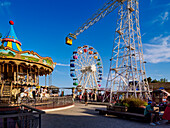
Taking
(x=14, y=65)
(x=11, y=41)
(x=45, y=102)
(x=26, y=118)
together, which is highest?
(x=11, y=41)

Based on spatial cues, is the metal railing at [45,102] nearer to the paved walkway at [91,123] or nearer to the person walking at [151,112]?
the paved walkway at [91,123]

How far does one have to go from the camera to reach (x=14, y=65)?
16859 mm

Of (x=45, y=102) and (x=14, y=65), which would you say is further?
(x=14, y=65)

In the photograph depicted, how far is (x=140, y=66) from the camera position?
63.3 feet

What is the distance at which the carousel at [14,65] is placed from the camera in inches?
548

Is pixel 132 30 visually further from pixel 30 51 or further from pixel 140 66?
pixel 30 51

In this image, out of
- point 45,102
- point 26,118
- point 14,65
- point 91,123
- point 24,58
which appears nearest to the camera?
point 26,118

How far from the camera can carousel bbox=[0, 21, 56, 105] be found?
13.9m

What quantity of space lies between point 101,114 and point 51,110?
15.4ft

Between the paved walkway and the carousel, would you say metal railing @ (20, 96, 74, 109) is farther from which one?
the paved walkway

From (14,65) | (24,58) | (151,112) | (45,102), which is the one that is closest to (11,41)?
(14,65)

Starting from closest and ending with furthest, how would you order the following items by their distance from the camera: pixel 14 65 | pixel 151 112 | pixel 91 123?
pixel 151 112, pixel 91 123, pixel 14 65

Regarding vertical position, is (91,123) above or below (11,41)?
below

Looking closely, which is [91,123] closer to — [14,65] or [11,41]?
[14,65]
